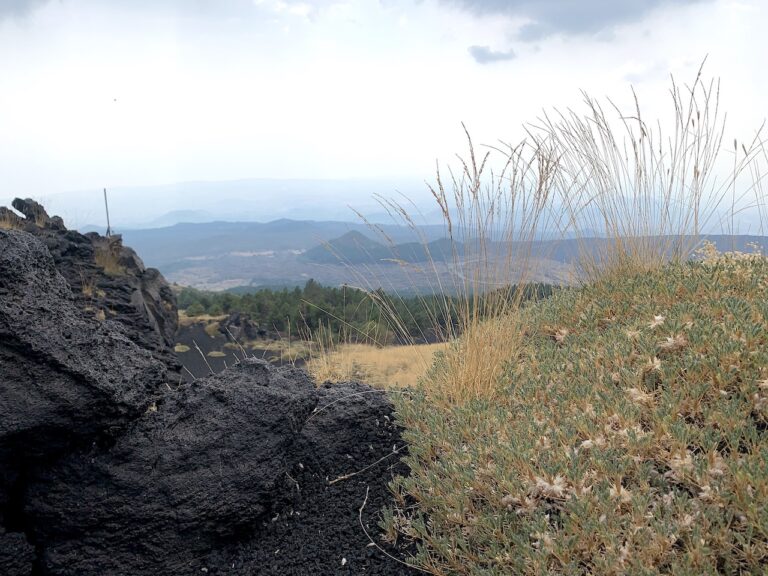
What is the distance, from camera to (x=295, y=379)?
3615 millimetres

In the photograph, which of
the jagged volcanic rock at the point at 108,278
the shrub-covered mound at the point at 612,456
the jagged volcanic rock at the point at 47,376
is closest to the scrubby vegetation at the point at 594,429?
the shrub-covered mound at the point at 612,456

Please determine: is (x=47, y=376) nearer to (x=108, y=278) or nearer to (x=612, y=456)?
(x=612, y=456)

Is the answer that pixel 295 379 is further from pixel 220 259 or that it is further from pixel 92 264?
pixel 220 259

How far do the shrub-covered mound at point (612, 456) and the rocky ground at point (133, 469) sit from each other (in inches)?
16.1

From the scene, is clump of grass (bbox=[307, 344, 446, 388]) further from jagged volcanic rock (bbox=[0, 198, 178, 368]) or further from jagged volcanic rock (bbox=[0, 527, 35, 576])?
jagged volcanic rock (bbox=[0, 527, 35, 576])

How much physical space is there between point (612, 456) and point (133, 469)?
2285 mm

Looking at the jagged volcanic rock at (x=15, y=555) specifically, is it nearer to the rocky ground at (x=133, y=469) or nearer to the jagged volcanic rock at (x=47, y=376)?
the rocky ground at (x=133, y=469)

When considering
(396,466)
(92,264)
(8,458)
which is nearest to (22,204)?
(92,264)

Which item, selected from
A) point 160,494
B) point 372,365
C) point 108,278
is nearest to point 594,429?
point 160,494

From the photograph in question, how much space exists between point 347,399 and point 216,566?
3.98 ft

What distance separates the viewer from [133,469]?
10.1 ft

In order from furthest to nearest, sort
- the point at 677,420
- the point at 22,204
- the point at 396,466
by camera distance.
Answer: the point at 22,204, the point at 396,466, the point at 677,420

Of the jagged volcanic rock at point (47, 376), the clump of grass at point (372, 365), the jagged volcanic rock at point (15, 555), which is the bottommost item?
the jagged volcanic rock at point (15, 555)

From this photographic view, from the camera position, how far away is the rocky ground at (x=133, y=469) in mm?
2910
